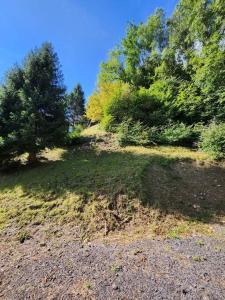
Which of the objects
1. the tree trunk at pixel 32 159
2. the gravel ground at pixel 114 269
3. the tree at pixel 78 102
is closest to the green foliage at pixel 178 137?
the tree trunk at pixel 32 159

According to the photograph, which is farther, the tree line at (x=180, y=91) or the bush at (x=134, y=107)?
the bush at (x=134, y=107)

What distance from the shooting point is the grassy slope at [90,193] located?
4332 mm

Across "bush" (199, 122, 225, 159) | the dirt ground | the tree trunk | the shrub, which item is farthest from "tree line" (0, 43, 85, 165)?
"bush" (199, 122, 225, 159)

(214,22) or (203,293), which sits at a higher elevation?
(214,22)

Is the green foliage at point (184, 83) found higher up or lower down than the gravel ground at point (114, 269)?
higher up

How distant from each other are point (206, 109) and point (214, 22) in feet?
17.3

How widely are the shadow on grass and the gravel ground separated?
3.52ft

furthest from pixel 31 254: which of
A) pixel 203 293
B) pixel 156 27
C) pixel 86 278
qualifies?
pixel 156 27

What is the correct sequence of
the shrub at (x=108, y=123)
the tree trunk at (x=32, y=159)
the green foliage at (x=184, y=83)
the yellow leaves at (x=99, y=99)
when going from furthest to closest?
the yellow leaves at (x=99, y=99)
the shrub at (x=108, y=123)
the green foliage at (x=184, y=83)
the tree trunk at (x=32, y=159)

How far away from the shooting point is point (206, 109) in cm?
1007

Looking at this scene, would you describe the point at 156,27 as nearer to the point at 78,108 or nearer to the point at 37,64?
the point at 37,64

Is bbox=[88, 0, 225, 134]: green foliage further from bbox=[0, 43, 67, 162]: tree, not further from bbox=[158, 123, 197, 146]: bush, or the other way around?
bbox=[0, 43, 67, 162]: tree

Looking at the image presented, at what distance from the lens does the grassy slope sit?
4.33m

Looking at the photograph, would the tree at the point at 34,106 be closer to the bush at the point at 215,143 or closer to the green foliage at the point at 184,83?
the green foliage at the point at 184,83
